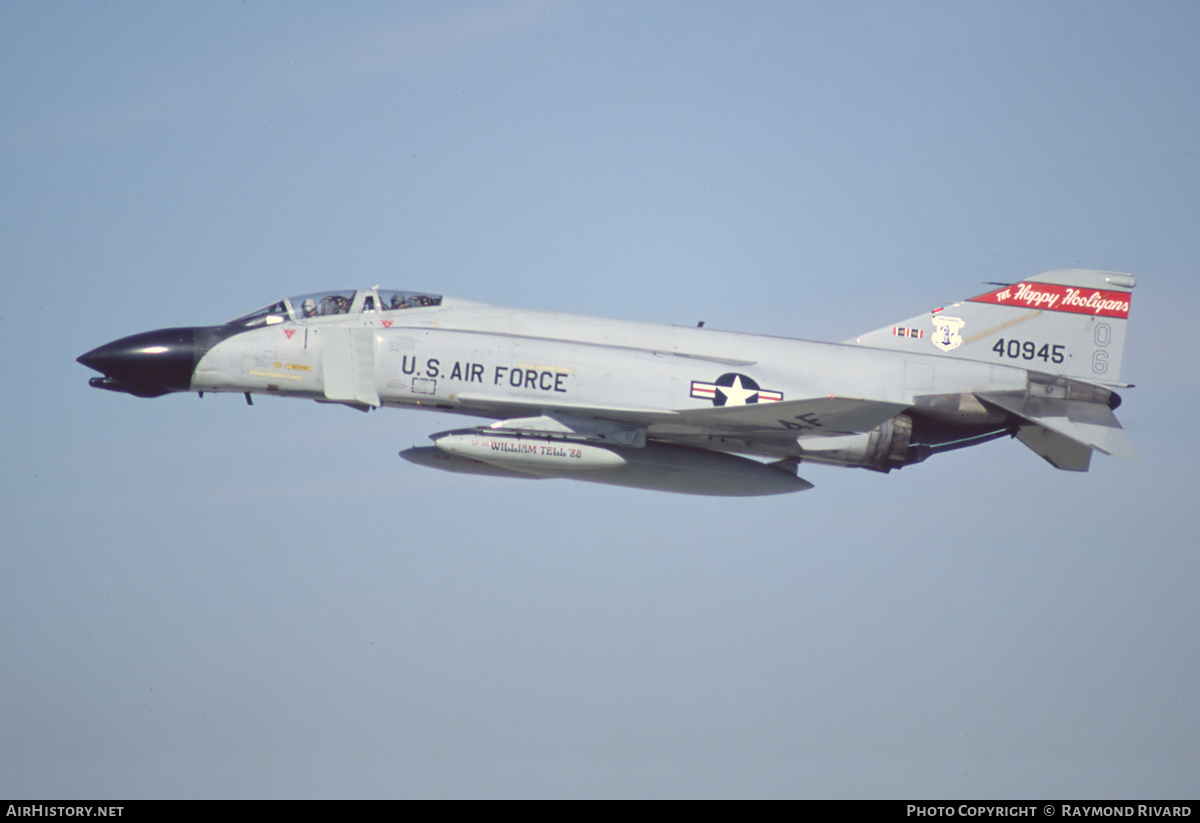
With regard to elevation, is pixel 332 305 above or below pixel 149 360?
above

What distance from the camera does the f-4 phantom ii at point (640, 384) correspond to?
19.8m

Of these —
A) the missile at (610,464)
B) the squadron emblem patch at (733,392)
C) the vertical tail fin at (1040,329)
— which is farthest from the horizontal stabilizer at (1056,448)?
the squadron emblem patch at (733,392)

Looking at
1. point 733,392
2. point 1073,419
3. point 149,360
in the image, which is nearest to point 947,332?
point 1073,419

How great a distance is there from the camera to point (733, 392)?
20.3 meters

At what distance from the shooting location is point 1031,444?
21.6 m

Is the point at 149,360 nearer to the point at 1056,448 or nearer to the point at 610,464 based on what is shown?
the point at 610,464

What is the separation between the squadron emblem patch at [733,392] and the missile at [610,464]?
115 cm

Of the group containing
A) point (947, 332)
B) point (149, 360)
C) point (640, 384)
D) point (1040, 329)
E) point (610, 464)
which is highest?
point (1040, 329)

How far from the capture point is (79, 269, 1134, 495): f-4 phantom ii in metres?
19.8

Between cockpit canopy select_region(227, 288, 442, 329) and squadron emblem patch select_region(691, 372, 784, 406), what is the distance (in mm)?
4422

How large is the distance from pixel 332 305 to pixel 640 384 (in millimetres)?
4991

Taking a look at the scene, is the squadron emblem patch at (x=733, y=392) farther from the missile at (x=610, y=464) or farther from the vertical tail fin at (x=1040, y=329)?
the vertical tail fin at (x=1040, y=329)

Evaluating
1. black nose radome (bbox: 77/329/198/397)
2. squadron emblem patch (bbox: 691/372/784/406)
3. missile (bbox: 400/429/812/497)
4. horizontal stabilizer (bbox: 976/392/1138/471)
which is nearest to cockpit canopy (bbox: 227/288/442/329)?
black nose radome (bbox: 77/329/198/397)
